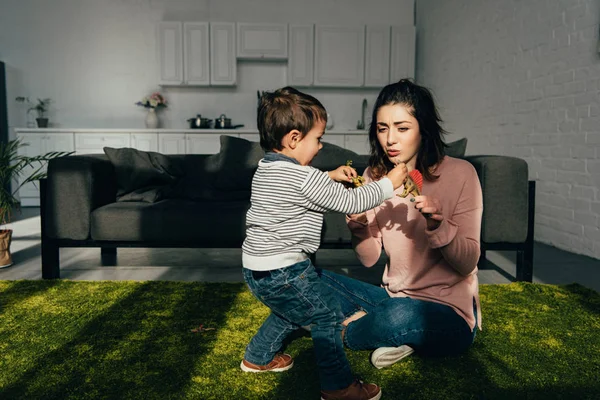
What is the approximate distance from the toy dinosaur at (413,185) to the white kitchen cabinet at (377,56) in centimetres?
507

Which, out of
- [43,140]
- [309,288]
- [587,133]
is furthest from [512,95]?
[43,140]

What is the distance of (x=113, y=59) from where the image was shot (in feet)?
21.0

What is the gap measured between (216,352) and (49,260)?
137 cm

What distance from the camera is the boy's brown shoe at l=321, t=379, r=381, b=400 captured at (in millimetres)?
1224

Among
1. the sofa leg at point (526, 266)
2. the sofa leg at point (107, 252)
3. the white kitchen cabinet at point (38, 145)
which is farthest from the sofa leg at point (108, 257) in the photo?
the white kitchen cabinet at point (38, 145)

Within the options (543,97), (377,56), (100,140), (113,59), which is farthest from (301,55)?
(543,97)

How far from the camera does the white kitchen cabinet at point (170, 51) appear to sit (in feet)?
19.6

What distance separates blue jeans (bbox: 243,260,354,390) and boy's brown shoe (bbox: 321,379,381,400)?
0.04ft

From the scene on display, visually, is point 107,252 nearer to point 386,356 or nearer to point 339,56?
point 386,356

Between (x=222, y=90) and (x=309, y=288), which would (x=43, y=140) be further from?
(x=309, y=288)

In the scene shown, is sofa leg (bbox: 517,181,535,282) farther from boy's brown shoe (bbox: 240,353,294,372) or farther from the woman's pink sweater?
boy's brown shoe (bbox: 240,353,294,372)

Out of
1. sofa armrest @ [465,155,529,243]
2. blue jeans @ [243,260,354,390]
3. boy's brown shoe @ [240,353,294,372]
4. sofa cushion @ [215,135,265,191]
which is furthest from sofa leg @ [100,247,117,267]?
sofa armrest @ [465,155,529,243]

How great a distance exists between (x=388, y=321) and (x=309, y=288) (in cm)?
30

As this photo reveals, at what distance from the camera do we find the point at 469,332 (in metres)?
1.48
